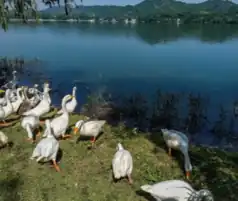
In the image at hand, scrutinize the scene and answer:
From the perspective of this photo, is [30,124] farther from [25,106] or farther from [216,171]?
[216,171]

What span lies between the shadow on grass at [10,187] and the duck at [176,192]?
10.1 ft

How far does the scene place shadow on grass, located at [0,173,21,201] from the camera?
687 cm

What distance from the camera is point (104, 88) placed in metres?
24.6

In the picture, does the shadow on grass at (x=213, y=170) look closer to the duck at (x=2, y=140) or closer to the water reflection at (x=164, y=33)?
the duck at (x=2, y=140)

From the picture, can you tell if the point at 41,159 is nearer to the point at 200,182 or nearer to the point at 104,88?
the point at 200,182

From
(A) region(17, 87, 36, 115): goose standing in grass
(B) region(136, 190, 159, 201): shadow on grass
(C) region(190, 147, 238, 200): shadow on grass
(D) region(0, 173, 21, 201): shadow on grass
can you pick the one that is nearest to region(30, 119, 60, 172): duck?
(D) region(0, 173, 21, 201): shadow on grass

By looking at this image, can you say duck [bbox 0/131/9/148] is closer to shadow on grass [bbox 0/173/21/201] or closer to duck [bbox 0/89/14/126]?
shadow on grass [bbox 0/173/21/201]

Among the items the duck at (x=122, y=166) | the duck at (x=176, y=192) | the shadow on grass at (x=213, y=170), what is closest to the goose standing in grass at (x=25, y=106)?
the shadow on grass at (x=213, y=170)

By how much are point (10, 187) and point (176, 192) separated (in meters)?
3.93

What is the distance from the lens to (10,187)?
7184 millimetres

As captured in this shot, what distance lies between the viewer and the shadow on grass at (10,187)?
6867 mm

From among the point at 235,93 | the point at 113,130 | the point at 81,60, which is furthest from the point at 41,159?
the point at 81,60

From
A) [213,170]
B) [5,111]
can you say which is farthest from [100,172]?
[5,111]

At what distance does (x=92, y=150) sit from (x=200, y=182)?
321 centimetres
